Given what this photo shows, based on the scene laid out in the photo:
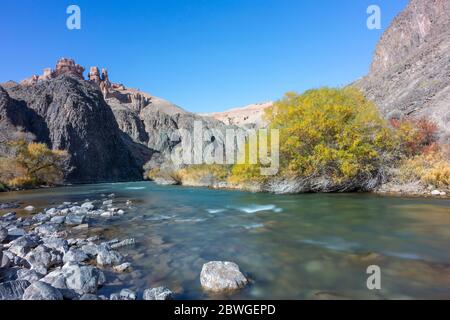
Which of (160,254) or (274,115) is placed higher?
(274,115)

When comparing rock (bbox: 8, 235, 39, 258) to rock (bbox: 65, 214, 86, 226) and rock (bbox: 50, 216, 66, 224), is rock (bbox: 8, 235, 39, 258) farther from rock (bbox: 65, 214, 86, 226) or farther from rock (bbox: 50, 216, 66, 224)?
rock (bbox: 50, 216, 66, 224)

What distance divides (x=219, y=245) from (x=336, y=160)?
1502cm

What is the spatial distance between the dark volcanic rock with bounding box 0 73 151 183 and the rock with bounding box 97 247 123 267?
7752cm

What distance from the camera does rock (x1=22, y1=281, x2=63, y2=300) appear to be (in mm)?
4578

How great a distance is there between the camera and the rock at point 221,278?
18.4ft

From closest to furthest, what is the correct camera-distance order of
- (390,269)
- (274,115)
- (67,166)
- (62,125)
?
(390,269) < (274,115) < (67,166) < (62,125)

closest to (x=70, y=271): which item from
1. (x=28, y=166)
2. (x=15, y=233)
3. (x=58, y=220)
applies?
(x=15, y=233)

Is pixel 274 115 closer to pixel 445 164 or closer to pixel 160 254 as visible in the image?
pixel 445 164

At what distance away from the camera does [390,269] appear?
251 inches

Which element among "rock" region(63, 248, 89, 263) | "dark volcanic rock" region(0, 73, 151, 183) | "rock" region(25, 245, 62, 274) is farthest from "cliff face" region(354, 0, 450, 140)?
"dark volcanic rock" region(0, 73, 151, 183)

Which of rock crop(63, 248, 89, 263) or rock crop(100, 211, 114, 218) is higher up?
rock crop(63, 248, 89, 263)

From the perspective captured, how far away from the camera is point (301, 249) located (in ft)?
26.6

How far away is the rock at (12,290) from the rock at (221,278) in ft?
10.1
